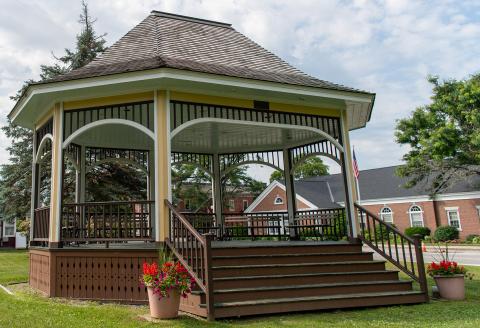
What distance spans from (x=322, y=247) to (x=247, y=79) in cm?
342

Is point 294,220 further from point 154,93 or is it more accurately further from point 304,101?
point 154,93

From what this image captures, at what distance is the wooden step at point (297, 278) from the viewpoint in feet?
20.0

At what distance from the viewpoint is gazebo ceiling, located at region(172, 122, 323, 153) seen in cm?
941

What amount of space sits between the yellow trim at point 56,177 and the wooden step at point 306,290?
3.25 meters

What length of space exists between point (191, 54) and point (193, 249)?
4.39m

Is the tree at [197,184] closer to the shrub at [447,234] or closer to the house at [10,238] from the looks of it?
the shrub at [447,234]

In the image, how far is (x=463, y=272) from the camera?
704cm

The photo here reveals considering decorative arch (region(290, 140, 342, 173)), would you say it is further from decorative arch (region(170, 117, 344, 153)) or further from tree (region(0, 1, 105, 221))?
tree (region(0, 1, 105, 221))

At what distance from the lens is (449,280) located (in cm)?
687

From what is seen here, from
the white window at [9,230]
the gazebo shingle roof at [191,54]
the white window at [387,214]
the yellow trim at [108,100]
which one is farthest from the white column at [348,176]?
the white window at [9,230]

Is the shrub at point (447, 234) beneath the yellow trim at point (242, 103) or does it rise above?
beneath

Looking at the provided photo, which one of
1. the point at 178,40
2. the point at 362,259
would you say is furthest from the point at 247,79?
the point at 362,259

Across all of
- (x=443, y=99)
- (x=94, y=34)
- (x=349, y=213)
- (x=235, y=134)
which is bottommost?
(x=349, y=213)

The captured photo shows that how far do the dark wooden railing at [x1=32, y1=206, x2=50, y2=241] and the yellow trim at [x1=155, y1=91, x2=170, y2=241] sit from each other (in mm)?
2604
